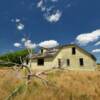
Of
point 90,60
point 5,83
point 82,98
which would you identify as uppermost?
point 90,60

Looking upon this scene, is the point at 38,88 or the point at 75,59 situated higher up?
the point at 75,59

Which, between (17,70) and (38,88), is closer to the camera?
(17,70)

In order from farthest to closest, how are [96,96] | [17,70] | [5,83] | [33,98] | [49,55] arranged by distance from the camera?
[49,55] → [5,83] → [96,96] → [33,98] → [17,70]

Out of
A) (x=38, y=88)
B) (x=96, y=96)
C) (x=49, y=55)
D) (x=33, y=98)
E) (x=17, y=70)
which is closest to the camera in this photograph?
(x=17, y=70)

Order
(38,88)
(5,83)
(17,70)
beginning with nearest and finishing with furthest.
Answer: (17,70)
(38,88)
(5,83)

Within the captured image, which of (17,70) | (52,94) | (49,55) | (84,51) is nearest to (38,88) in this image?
(52,94)

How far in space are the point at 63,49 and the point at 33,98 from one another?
28.1m

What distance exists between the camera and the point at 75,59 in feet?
124

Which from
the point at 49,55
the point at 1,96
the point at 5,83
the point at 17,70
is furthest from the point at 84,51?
the point at 17,70

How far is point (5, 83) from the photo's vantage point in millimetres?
13000

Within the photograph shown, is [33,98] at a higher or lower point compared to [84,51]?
lower

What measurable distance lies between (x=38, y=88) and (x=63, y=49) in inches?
1033

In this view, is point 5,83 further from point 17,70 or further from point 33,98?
point 17,70

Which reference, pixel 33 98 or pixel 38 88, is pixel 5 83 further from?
pixel 33 98
